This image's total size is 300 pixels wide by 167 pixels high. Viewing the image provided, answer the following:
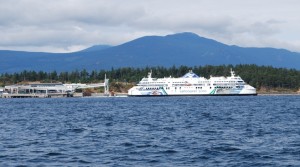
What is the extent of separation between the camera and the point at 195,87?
629 ft

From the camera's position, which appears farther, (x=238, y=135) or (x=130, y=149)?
(x=238, y=135)

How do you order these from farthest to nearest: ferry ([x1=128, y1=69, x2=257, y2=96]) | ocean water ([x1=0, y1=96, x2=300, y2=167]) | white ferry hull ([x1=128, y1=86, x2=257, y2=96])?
1. white ferry hull ([x1=128, y1=86, x2=257, y2=96])
2. ferry ([x1=128, y1=69, x2=257, y2=96])
3. ocean water ([x1=0, y1=96, x2=300, y2=167])

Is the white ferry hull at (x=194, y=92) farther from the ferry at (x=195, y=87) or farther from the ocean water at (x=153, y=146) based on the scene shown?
the ocean water at (x=153, y=146)

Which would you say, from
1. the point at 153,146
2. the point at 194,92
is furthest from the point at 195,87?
the point at 153,146

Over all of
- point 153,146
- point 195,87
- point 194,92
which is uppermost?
point 195,87

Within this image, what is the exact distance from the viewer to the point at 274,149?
3606 centimetres

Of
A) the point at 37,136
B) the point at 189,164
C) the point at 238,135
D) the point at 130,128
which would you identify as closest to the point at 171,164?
the point at 189,164

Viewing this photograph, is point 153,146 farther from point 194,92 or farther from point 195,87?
point 194,92

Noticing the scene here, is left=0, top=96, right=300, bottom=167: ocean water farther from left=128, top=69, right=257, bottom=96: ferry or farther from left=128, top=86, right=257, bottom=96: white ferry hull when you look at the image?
left=128, top=86, right=257, bottom=96: white ferry hull

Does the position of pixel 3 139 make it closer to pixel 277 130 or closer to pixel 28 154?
pixel 28 154

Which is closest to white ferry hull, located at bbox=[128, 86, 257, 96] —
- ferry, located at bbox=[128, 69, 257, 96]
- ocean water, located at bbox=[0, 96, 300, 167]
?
ferry, located at bbox=[128, 69, 257, 96]

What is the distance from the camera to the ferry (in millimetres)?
188875

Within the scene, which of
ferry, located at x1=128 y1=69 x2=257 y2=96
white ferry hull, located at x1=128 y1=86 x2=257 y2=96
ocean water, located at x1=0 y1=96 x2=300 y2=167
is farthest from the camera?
white ferry hull, located at x1=128 y1=86 x2=257 y2=96

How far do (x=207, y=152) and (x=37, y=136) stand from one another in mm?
15924
